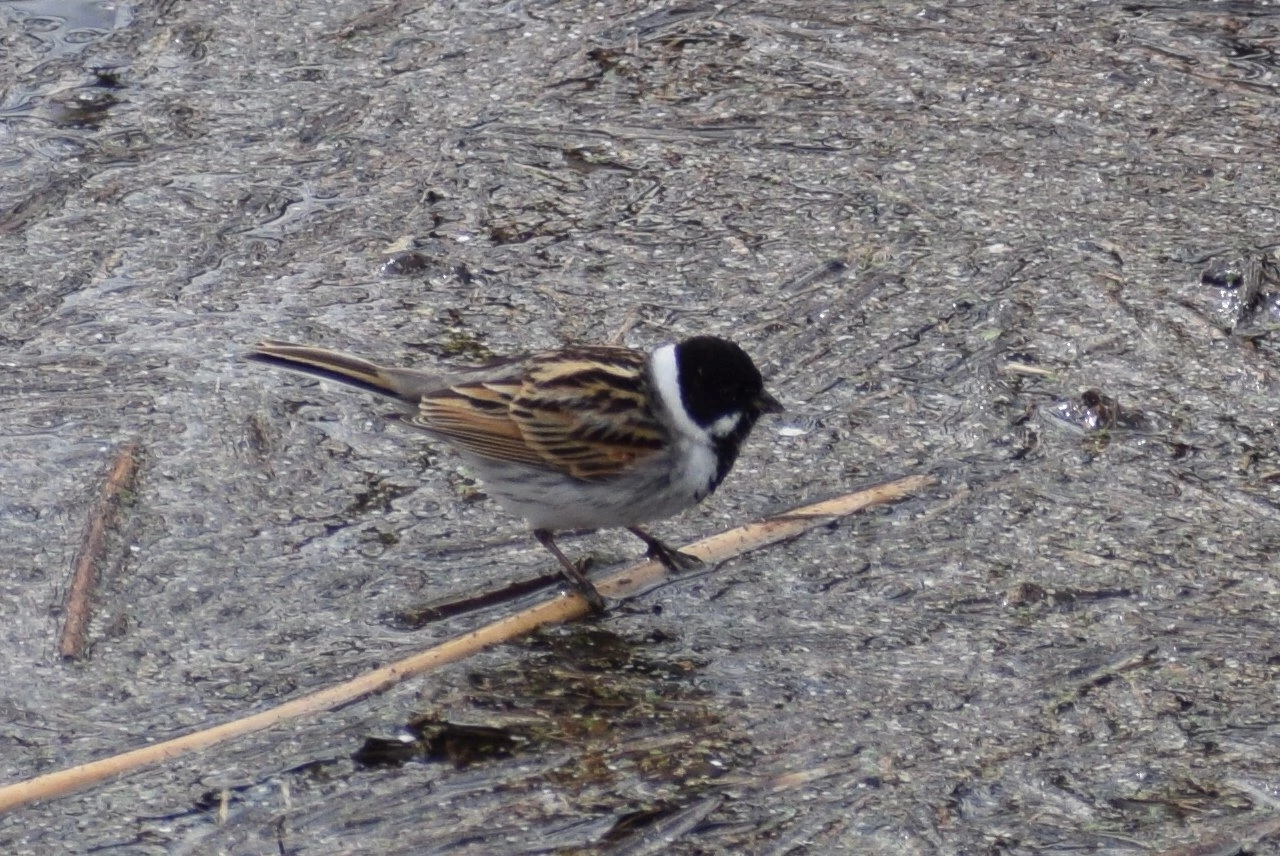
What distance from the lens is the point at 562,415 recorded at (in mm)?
5238

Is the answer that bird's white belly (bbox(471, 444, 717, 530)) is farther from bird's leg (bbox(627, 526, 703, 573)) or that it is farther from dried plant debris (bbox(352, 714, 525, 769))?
dried plant debris (bbox(352, 714, 525, 769))

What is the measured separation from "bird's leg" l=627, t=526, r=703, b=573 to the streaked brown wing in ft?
0.99

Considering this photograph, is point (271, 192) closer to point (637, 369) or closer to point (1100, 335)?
point (637, 369)

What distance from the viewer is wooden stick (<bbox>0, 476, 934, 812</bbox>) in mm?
4355

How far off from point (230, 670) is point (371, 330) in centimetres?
192

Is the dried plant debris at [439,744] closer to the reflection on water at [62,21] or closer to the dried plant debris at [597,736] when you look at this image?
the dried plant debris at [597,736]

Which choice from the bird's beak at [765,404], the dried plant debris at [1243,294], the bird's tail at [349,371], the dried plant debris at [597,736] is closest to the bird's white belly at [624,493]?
the bird's beak at [765,404]

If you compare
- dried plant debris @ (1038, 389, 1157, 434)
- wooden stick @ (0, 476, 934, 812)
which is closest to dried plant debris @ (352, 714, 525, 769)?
wooden stick @ (0, 476, 934, 812)

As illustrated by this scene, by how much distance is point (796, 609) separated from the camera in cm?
510

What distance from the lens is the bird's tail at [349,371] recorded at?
5398mm

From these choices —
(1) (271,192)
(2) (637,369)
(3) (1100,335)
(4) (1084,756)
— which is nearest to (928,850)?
(4) (1084,756)

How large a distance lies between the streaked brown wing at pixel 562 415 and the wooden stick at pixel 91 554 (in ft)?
3.28

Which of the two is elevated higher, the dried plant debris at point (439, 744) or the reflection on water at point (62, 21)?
the reflection on water at point (62, 21)

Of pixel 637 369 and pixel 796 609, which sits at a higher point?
pixel 637 369
